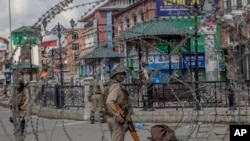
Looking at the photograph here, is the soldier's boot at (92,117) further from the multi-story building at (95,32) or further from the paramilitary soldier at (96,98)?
the multi-story building at (95,32)

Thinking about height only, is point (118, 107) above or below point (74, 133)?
above

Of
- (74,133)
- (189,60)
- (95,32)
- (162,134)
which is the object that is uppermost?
(95,32)

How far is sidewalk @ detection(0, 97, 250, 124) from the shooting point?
1349cm

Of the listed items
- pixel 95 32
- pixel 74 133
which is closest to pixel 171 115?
pixel 74 133

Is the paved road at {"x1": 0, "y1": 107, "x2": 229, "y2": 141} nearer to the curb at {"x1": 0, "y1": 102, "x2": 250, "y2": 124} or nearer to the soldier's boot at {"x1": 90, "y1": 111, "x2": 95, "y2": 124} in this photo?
the soldier's boot at {"x1": 90, "y1": 111, "x2": 95, "y2": 124}

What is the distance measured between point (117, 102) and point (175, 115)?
345 inches

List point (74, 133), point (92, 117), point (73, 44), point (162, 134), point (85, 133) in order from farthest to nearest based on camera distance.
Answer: point (92, 117) → point (74, 133) → point (85, 133) → point (73, 44) → point (162, 134)

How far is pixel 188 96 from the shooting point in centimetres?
1702

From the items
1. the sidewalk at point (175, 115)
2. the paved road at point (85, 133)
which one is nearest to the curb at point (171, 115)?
the sidewalk at point (175, 115)

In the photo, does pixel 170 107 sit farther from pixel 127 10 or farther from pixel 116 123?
pixel 127 10

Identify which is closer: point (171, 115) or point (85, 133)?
point (85, 133)

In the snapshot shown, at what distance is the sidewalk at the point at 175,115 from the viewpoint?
44.3ft

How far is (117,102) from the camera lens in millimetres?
8312

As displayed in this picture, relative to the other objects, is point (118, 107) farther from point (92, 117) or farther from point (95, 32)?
point (92, 117)
